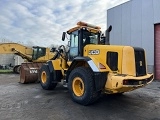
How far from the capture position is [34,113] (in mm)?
5570

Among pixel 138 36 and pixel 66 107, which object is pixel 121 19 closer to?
pixel 138 36

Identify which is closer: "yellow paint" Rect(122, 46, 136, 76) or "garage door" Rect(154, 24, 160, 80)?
"yellow paint" Rect(122, 46, 136, 76)

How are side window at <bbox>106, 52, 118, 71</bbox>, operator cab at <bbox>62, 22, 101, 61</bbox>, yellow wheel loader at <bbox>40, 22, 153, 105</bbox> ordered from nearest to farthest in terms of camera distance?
yellow wheel loader at <bbox>40, 22, 153, 105</bbox> → side window at <bbox>106, 52, 118, 71</bbox> → operator cab at <bbox>62, 22, 101, 61</bbox>

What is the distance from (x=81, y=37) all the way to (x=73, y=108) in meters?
2.50

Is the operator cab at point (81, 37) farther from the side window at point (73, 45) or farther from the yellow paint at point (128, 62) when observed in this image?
the yellow paint at point (128, 62)

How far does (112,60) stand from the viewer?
245 inches

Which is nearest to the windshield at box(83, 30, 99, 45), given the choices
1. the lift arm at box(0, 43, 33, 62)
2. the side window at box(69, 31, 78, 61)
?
the side window at box(69, 31, 78, 61)

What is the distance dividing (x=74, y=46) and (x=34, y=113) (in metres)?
2.98

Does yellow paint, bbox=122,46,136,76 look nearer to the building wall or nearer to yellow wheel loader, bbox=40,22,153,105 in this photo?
yellow wheel loader, bbox=40,22,153,105

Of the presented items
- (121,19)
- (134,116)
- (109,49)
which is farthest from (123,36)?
(134,116)

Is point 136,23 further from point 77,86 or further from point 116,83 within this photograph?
point 116,83

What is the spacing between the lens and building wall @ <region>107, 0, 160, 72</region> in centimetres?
1313

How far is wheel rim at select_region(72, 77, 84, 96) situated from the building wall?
24.8 ft

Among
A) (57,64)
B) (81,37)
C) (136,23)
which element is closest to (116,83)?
(81,37)
